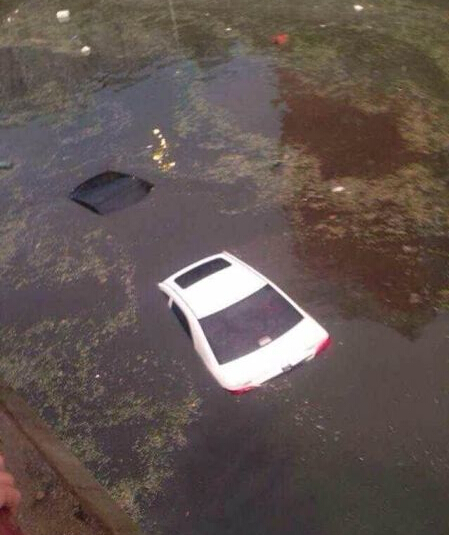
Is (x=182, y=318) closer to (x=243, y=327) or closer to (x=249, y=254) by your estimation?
(x=243, y=327)

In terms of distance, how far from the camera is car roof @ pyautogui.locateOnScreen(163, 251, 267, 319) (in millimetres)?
8227

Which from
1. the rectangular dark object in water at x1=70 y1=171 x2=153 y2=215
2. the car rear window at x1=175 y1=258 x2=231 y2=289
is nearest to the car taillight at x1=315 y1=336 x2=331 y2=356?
the car rear window at x1=175 y1=258 x2=231 y2=289

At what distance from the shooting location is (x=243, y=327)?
795 cm

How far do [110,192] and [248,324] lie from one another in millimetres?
6159

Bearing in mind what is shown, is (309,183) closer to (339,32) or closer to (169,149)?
(169,149)

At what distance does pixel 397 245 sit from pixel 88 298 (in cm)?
630

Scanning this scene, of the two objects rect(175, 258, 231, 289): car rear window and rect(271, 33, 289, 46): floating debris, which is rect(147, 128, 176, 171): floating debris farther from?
rect(271, 33, 289, 46): floating debris

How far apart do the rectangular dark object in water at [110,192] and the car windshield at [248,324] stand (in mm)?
5250

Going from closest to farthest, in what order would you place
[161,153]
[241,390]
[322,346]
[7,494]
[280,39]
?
[7,494]
[241,390]
[322,346]
[161,153]
[280,39]

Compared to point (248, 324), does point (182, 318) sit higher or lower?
lower

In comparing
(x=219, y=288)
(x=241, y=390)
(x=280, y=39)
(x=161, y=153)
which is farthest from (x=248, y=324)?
(x=280, y=39)

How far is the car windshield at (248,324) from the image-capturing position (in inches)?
307

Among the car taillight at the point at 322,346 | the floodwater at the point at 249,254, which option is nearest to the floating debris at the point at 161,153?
the floodwater at the point at 249,254

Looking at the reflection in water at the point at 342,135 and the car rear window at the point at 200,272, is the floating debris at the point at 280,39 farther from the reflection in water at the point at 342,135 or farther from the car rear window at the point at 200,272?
the car rear window at the point at 200,272
